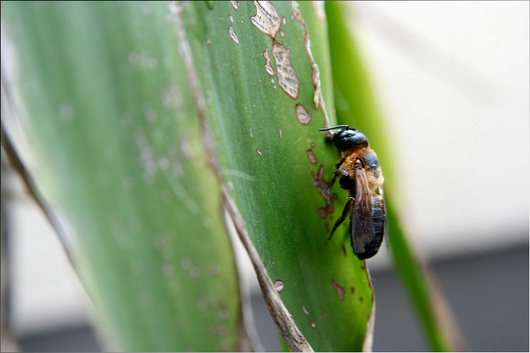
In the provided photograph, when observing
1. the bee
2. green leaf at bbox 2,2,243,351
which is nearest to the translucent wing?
the bee

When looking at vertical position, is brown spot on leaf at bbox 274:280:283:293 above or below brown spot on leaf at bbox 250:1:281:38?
below

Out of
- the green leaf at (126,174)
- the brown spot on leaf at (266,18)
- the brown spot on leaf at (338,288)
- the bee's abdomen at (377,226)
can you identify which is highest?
the brown spot on leaf at (266,18)

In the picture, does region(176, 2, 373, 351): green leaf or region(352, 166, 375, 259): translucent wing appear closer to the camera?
region(176, 2, 373, 351): green leaf

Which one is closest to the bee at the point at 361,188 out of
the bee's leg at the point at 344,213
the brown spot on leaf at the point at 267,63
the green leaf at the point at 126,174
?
the bee's leg at the point at 344,213

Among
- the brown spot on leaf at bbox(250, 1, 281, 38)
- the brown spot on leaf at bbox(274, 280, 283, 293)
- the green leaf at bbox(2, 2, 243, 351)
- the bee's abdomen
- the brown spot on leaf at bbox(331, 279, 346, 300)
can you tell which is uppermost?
the brown spot on leaf at bbox(250, 1, 281, 38)

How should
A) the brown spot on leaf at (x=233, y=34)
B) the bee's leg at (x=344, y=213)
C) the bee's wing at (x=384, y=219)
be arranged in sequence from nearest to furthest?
the brown spot on leaf at (x=233, y=34) < the bee's leg at (x=344, y=213) < the bee's wing at (x=384, y=219)

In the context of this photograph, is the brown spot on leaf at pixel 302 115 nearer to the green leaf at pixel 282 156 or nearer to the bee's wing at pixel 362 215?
the green leaf at pixel 282 156

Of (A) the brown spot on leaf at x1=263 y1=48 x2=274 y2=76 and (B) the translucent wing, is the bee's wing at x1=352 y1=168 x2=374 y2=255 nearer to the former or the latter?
(B) the translucent wing

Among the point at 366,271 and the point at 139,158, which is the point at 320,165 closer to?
the point at 366,271

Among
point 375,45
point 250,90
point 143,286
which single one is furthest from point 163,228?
point 375,45
